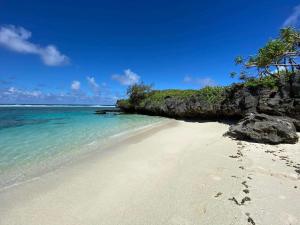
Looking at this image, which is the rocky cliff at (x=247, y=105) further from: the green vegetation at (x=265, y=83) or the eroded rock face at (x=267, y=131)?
the green vegetation at (x=265, y=83)

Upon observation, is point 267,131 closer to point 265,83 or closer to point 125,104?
point 265,83

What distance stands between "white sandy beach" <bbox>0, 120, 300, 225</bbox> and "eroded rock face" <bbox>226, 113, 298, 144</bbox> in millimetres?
1417

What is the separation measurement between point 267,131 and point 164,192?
21.4 ft

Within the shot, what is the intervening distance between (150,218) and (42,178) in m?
3.50

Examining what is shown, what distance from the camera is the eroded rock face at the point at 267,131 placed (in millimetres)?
8289

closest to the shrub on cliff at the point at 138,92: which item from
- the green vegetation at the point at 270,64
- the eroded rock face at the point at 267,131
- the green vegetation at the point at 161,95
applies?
the green vegetation at the point at 161,95

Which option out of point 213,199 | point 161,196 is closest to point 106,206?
point 161,196

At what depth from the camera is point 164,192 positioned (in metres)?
4.39

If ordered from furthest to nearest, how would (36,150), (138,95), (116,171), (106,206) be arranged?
(138,95), (36,150), (116,171), (106,206)

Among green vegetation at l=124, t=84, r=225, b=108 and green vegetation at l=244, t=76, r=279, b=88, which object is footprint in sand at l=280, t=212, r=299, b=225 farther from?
green vegetation at l=124, t=84, r=225, b=108

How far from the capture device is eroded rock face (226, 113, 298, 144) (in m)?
8.29

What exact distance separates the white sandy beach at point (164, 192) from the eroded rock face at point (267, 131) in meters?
1.42

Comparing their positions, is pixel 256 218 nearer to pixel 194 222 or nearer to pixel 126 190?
pixel 194 222

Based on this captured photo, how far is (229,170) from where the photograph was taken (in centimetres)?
559
